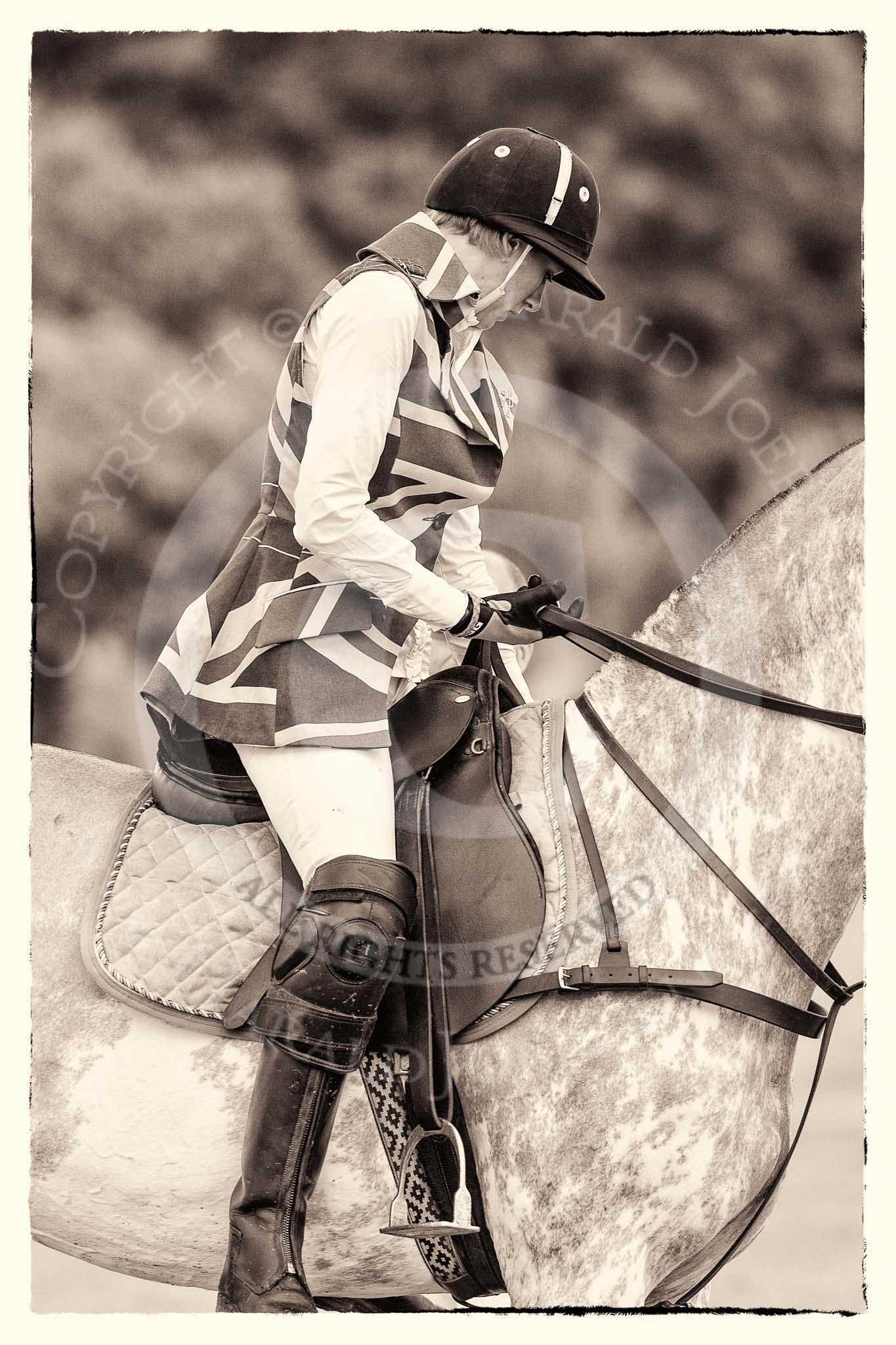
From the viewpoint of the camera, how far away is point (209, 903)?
104 inches

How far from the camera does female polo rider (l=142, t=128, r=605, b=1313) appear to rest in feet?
7.79

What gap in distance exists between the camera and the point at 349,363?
2.36 m

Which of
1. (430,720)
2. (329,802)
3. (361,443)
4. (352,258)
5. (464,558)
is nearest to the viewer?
(361,443)

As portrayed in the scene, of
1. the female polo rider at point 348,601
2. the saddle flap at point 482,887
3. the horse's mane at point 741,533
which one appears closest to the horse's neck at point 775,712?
the horse's mane at point 741,533

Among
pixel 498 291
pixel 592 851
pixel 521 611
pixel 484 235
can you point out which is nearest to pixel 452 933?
pixel 592 851

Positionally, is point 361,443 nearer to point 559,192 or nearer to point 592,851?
point 559,192

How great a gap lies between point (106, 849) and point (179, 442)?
232 cm

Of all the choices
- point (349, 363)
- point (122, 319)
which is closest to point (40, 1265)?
point (349, 363)

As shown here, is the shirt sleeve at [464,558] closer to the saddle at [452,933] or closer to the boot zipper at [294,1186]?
the saddle at [452,933]

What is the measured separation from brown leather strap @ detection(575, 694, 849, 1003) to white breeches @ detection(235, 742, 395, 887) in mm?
510

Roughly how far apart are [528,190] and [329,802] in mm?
1321

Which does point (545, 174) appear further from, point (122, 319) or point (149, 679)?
point (122, 319)

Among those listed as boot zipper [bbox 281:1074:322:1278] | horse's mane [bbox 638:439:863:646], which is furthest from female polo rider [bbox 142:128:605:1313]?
horse's mane [bbox 638:439:863:646]

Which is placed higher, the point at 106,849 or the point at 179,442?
the point at 179,442
